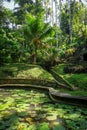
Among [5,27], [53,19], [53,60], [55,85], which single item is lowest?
[55,85]

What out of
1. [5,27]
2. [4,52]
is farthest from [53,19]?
[4,52]

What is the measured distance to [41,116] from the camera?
5473 mm

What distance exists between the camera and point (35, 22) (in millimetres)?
14711

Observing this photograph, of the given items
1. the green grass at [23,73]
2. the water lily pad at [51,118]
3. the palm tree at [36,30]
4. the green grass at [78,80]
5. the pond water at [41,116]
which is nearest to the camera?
the pond water at [41,116]

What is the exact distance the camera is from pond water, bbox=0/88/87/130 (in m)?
4.65

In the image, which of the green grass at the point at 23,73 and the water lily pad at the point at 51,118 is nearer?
the water lily pad at the point at 51,118

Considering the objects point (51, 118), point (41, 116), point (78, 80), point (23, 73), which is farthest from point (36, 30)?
point (51, 118)

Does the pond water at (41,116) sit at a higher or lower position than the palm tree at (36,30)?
lower

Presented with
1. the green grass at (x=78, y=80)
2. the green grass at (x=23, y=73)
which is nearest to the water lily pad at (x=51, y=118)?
the green grass at (x=78, y=80)

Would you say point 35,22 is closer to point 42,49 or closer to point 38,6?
point 42,49

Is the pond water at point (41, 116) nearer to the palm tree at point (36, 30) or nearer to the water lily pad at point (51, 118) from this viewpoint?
the water lily pad at point (51, 118)

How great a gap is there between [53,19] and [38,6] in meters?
5.60

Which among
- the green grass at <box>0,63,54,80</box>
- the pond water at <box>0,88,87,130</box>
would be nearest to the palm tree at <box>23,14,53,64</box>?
the green grass at <box>0,63,54,80</box>

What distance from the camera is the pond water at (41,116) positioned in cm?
465
